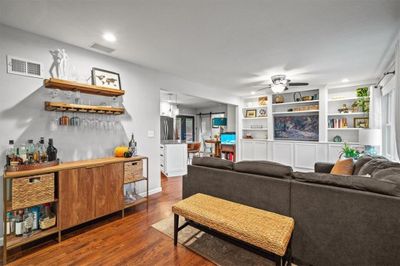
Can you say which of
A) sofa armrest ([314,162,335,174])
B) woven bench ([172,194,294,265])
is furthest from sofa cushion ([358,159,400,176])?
woven bench ([172,194,294,265])

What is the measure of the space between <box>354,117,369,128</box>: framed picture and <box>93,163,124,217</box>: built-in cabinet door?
19.6 feet

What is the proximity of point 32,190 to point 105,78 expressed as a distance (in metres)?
1.82

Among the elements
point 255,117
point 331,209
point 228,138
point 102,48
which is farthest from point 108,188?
point 255,117

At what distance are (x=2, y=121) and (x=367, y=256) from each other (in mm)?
3845

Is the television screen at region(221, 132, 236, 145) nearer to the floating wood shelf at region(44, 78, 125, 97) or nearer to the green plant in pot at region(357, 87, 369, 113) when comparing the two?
the green plant in pot at region(357, 87, 369, 113)

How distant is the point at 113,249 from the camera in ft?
6.74

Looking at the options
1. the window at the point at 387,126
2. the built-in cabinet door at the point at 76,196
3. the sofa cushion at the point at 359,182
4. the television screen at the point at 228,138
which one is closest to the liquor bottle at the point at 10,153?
the built-in cabinet door at the point at 76,196

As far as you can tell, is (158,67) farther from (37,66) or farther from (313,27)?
(313,27)

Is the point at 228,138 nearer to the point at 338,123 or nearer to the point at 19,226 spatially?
the point at 338,123

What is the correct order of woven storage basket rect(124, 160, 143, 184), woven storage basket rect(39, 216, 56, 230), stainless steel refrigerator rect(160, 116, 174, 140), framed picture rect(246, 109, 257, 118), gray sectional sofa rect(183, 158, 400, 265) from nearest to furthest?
gray sectional sofa rect(183, 158, 400, 265) → woven storage basket rect(39, 216, 56, 230) → woven storage basket rect(124, 160, 143, 184) → framed picture rect(246, 109, 257, 118) → stainless steel refrigerator rect(160, 116, 174, 140)

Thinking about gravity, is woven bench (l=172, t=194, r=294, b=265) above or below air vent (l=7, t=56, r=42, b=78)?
below

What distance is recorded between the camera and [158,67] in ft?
12.2

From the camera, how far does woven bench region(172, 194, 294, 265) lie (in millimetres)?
1451

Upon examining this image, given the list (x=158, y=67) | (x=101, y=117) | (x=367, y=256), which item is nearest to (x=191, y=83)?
(x=158, y=67)
